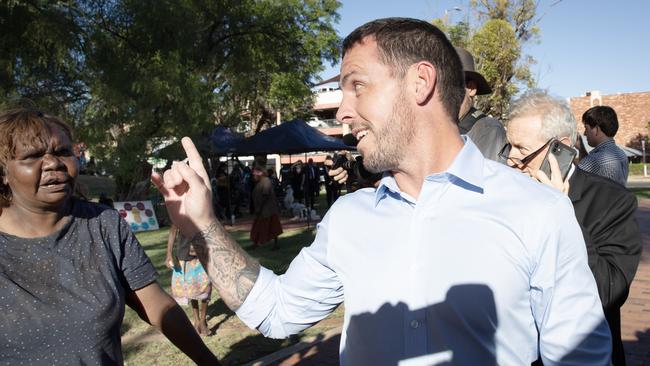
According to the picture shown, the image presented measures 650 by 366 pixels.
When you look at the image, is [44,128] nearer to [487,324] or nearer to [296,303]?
[296,303]

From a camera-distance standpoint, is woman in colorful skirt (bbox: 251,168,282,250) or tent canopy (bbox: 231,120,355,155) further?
tent canopy (bbox: 231,120,355,155)

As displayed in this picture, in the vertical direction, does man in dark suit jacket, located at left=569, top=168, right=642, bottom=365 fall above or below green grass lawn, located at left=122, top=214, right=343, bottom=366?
above

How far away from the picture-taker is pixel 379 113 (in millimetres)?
1712

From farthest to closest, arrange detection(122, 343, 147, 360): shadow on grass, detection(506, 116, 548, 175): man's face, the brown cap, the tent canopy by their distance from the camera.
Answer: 1. the tent canopy
2. detection(122, 343, 147, 360): shadow on grass
3. the brown cap
4. detection(506, 116, 548, 175): man's face

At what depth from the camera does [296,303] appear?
73.0 inches

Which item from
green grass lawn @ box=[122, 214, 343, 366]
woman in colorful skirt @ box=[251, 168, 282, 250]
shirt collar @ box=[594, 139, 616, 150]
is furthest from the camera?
woman in colorful skirt @ box=[251, 168, 282, 250]

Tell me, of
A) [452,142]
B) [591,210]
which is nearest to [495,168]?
[452,142]

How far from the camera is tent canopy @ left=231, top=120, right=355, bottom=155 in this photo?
15.2m

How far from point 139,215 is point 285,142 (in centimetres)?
442

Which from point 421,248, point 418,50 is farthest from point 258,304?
point 418,50

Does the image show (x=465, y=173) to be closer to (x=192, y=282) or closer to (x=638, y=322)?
(x=192, y=282)

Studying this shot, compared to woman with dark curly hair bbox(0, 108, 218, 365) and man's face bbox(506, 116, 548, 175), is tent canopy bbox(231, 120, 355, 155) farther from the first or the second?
woman with dark curly hair bbox(0, 108, 218, 365)

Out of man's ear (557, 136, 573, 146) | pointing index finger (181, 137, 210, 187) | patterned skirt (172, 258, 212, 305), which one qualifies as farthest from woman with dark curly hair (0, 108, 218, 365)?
patterned skirt (172, 258, 212, 305)

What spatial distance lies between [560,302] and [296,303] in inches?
32.8
